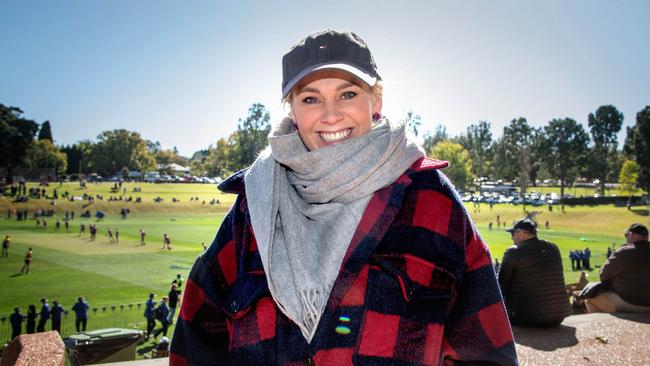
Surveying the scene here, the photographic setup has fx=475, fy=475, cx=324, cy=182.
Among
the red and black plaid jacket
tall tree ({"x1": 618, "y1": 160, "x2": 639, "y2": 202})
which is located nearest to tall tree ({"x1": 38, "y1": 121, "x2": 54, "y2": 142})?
tall tree ({"x1": 618, "y1": 160, "x2": 639, "y2": 202})

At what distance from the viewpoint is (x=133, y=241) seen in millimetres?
46562

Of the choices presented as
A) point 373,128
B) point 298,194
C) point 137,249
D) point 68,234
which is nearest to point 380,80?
point 373,128

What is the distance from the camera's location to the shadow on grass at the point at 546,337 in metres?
5.17

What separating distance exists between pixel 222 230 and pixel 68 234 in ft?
171

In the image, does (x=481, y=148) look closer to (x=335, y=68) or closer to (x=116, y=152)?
(x=116, y=152)

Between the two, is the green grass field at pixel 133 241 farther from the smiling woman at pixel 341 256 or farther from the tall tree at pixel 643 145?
the smiling woman at pixel 341 256

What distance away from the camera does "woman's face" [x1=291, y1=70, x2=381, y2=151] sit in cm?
190

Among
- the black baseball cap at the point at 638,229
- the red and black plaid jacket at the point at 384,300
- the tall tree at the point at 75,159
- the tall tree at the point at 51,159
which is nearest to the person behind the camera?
the red and black plaid jacket at the point at 384,300

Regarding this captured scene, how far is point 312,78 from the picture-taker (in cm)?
192

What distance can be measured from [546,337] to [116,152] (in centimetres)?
10093

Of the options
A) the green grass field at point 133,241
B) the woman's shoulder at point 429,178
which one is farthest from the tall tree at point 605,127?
the woman's shoulder at point 429,178

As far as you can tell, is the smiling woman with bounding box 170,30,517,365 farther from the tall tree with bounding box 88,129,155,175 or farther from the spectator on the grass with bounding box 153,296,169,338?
the tall tree with bounding box 88,129,155,175

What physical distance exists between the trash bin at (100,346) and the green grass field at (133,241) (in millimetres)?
22630

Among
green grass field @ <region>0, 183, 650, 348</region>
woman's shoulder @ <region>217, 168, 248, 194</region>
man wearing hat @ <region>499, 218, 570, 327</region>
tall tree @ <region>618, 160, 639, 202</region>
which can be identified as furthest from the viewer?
tall tree @ <region>618, 160, 639, 202</region>
